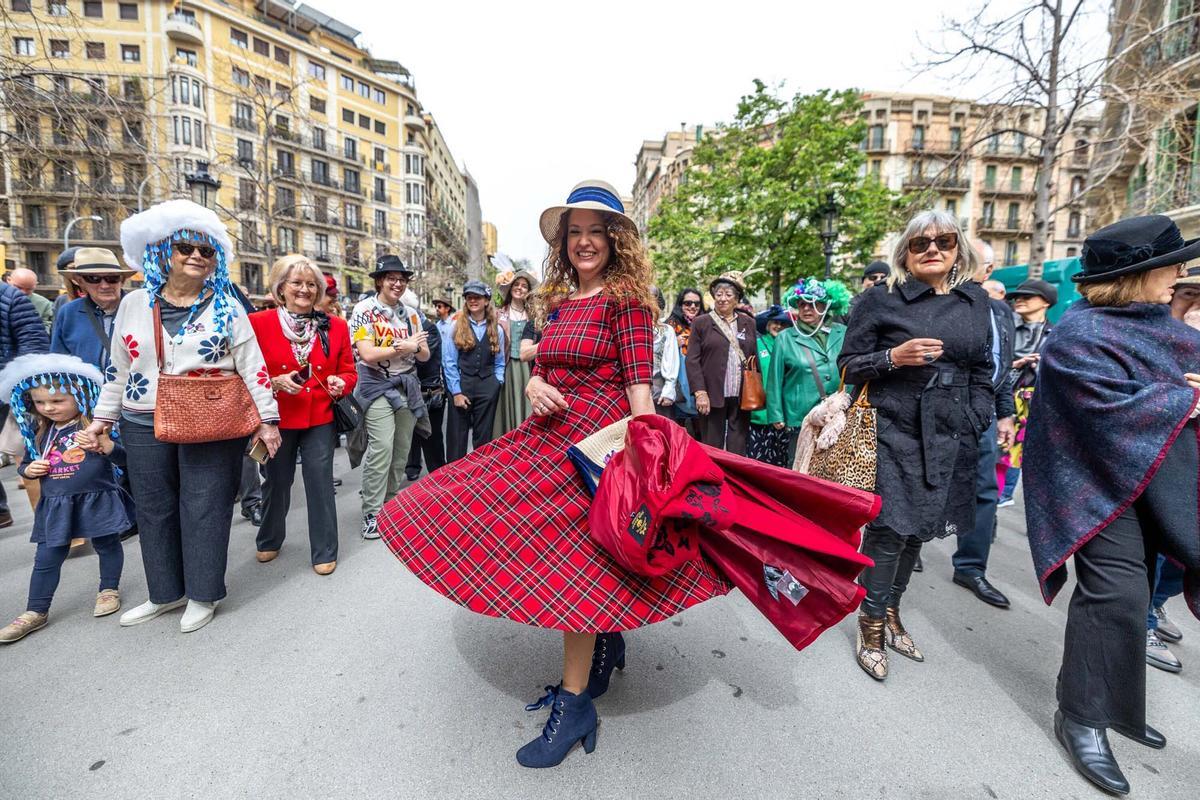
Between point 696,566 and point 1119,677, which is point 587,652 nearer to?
point 696,566

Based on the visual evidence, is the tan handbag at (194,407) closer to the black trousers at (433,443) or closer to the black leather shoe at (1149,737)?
the black trousers at (433,443)

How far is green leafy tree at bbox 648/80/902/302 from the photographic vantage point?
Answer: 54.3 feet

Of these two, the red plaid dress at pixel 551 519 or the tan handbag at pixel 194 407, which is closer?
the red plaid dress at pixel 551 519

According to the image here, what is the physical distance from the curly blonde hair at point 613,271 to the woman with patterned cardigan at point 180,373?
1722 millimetres

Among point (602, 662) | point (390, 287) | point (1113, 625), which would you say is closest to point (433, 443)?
point (390, 287)

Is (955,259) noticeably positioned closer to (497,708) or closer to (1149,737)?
(1149,737)

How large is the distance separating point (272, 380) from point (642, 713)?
293 cm

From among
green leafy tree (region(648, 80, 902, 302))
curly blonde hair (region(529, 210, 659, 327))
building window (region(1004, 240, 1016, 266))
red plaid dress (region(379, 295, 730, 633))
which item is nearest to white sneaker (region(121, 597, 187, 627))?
red plaid dress (region(379, 295, 730, 633))

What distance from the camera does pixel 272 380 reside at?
11.1 ft

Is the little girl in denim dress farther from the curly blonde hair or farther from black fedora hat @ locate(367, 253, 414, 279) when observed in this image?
the curly blonde hair

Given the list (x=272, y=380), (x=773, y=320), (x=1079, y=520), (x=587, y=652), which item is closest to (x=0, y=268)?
(x=272, y=380)

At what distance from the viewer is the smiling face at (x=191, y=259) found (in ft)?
8.63

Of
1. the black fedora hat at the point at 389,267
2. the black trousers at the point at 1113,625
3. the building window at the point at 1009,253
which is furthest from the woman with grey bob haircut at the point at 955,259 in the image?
the building window at the point at 1009,253

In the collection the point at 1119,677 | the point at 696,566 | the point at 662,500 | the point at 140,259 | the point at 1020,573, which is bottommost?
the point at 1020,573
